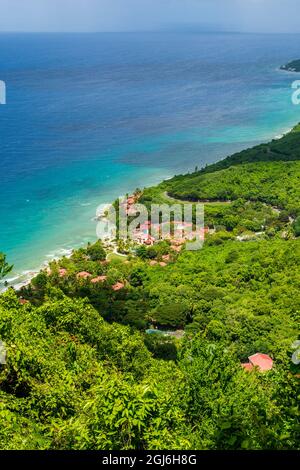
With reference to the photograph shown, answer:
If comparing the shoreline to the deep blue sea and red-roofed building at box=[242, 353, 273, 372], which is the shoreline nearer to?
the deep blue sea

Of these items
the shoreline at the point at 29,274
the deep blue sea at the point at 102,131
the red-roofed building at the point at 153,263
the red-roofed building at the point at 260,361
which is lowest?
the shoreline at the point at 29,274

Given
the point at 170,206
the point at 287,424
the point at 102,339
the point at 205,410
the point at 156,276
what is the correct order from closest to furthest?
the point at 287,424 → the point at 205,410 → the point at 102,339 → the point at 156,276 → the point at 170,206

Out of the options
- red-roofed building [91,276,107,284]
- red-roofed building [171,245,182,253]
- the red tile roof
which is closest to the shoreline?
red-roofed building [91,276,107,284]

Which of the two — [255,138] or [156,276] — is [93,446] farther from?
[255,138]

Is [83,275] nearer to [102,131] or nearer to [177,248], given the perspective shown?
[177,248]

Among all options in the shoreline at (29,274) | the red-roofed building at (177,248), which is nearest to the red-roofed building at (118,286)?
the shoreline at (29,274)

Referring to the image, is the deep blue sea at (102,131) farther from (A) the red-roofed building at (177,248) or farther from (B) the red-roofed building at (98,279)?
(A) the red-roofed building at (177,248)

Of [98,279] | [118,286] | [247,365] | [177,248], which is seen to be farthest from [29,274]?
[247,365]

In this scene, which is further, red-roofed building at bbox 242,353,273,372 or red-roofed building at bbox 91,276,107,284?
red-roofed building at bbox 91,276,107,284

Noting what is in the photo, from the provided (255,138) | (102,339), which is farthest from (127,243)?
(255,138)
